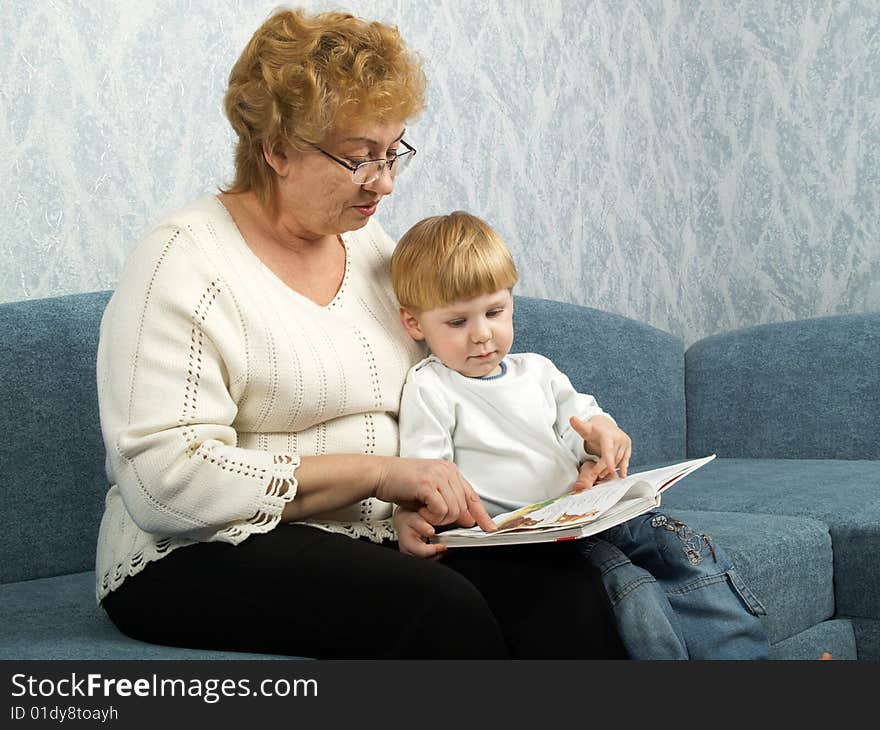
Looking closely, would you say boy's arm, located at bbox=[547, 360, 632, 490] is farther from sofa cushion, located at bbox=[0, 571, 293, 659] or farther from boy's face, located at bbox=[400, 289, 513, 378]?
sofa cushion, located at bbox=[0, 571, 293, 659]

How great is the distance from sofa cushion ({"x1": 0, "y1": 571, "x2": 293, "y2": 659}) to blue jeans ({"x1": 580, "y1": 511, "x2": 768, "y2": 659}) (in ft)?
1.43

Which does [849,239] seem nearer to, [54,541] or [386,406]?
[386,406]

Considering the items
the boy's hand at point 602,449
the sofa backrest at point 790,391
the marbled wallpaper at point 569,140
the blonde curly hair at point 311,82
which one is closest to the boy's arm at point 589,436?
the boy's hand at point 602,449

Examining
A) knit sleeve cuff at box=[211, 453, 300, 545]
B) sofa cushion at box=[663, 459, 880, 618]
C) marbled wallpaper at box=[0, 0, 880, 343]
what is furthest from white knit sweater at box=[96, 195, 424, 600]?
sofa cushion at box=[663, 459, 880, 618]

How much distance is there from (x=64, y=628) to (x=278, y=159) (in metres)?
0.69

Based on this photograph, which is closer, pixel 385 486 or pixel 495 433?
pixel 385 486

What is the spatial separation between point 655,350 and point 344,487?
5.86ft

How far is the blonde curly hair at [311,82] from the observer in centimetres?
150

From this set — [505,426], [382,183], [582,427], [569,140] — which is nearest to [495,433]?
[505,426]

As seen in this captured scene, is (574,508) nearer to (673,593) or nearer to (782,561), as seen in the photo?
(673,593)

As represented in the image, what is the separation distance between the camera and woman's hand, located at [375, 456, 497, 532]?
138 cm

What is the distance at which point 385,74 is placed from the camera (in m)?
1.54

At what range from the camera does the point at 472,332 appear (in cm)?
162

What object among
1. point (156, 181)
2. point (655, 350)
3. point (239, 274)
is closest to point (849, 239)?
point (655, 350)
